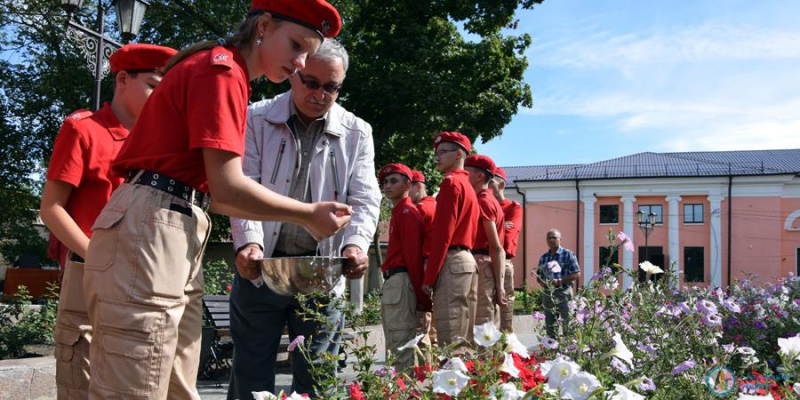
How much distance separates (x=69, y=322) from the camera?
2967 millimetres

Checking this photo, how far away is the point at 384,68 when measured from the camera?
17.6 meters

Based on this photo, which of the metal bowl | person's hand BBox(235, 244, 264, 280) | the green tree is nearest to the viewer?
the metal bowl

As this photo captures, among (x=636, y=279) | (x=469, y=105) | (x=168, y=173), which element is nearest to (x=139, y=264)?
(x=168, y=173)

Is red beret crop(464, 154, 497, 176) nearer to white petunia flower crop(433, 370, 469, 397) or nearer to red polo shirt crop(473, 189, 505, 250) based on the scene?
red polo shirt crop(473, 189, 505, 250)

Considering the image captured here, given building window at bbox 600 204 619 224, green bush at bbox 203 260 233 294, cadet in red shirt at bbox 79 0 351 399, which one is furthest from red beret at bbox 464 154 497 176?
building window at bbox 600 204 619 224

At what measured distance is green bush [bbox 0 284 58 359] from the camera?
650cm

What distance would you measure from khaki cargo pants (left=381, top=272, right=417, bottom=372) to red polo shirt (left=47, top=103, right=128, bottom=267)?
8.99ft

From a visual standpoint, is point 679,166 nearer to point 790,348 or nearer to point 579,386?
point 790,348

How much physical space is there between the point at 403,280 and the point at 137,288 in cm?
376

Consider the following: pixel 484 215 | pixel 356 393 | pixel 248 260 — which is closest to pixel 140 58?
pixel 248 260

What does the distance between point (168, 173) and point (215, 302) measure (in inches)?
254

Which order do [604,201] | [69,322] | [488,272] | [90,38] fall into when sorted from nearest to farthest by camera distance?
[69,322] < [488,272] < [90,38] < [604,201]

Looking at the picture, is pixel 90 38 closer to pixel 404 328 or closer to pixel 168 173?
pixel 404 328

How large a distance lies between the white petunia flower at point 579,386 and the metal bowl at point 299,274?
2.99ft
